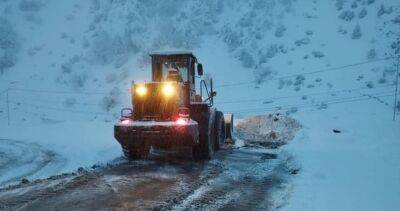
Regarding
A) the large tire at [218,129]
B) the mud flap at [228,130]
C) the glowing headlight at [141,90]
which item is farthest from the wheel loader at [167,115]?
the mud flap at [228,130]

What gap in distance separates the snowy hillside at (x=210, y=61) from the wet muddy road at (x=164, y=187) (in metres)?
3.82

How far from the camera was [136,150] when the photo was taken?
459 inches

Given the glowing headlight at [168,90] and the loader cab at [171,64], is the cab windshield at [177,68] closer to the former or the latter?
the loader cab at [171,64]

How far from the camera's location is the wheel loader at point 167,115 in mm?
10469

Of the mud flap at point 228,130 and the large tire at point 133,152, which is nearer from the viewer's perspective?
the large tire at point 133,152

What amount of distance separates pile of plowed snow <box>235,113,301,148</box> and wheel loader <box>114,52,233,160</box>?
4098 millimetres

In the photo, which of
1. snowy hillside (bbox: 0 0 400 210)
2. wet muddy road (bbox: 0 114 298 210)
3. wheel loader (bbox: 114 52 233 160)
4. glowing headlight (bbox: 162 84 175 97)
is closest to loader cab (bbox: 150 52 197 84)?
wheel loader (bbox: 114 52 233 160)

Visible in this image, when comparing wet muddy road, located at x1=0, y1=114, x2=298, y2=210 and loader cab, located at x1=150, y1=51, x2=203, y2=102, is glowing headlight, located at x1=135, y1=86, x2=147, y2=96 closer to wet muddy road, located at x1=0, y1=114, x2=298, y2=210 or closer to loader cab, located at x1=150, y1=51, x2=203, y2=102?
loader cab, located at x1=150, y1=51, x2=203, y2=102

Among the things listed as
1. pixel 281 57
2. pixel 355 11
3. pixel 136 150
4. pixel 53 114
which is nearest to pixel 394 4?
pixel 355 11

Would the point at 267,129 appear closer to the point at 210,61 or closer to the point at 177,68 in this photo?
the point at 177,68

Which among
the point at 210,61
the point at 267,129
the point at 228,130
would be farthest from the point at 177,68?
the point at 210,61

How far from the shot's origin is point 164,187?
325 inches

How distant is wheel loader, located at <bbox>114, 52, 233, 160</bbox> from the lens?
10469mm

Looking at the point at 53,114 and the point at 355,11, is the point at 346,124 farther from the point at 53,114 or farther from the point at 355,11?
the point at 53,114
